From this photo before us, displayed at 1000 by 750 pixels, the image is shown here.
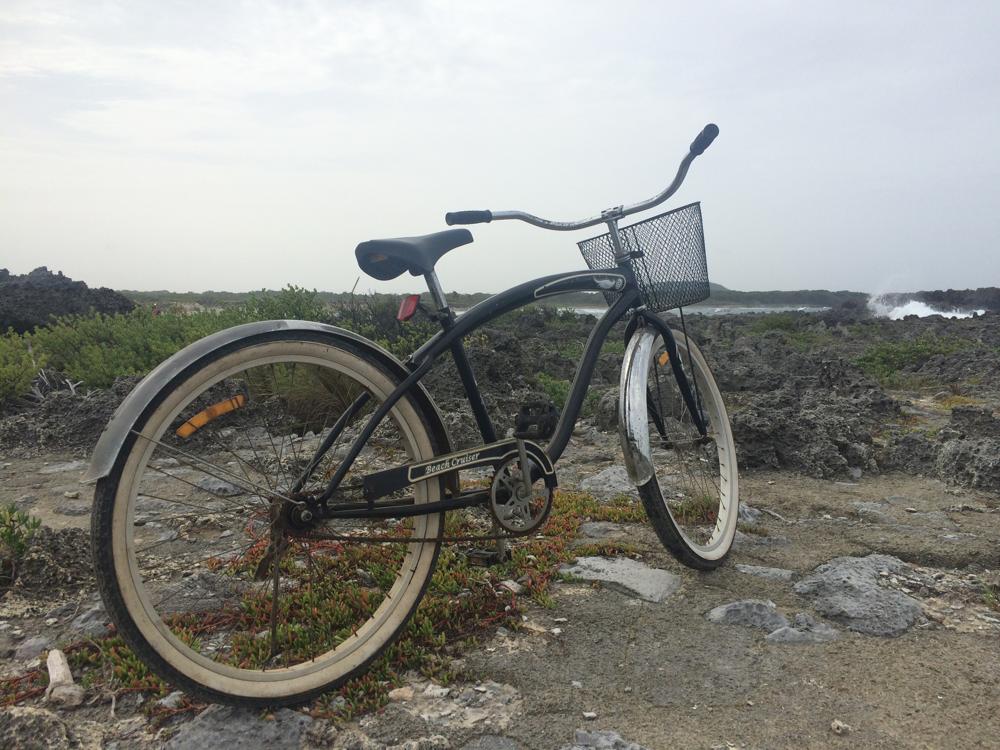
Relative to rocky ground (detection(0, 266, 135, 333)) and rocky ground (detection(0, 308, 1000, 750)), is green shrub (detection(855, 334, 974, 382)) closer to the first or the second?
rocky ground (detection(0, 308, 1000, 750))

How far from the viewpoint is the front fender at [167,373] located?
7.27 ft

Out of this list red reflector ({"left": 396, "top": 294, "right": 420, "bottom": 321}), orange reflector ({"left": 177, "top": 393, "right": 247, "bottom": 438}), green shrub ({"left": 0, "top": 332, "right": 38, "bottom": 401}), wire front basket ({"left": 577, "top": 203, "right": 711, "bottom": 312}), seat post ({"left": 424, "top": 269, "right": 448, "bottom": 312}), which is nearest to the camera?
orange reflector ({"left": 177, "top": 393, "right": 247, "bottom": 438})

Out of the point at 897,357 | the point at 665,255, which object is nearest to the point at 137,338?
the point at 665,255

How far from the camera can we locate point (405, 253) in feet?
9.40

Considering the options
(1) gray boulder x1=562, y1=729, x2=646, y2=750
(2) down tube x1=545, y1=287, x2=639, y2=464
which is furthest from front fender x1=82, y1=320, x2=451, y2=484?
(1) gray boulder x1=562, y1=729, x2=646, y2=750

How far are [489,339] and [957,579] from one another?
6388 mm

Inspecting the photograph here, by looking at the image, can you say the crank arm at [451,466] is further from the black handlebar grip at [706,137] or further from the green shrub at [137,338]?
the green shrub at [137,338]

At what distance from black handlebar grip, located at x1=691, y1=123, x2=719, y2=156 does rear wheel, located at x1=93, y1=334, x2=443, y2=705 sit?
2050mm

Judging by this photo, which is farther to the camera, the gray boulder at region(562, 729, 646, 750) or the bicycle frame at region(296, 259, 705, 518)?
the bicycle frame at region(296, 259, 705, 518)

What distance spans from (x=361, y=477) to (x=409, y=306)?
95 centimetres

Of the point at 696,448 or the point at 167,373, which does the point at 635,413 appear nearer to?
the point at 696,448

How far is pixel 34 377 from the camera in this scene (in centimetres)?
792

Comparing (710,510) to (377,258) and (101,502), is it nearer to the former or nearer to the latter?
(377,258)

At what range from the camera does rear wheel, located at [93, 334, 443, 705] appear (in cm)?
227
